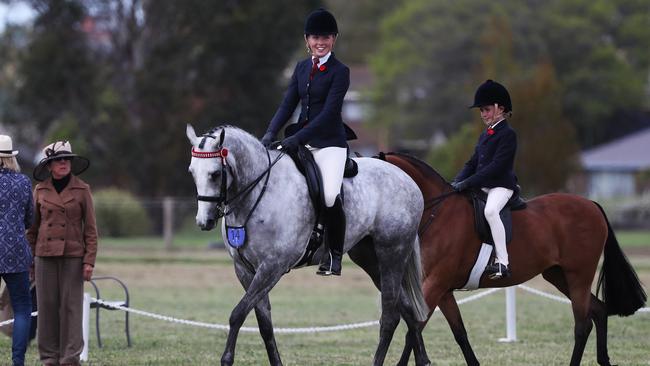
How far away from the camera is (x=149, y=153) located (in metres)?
39.3

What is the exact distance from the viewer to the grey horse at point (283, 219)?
861 centimetres

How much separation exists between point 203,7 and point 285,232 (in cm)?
3128

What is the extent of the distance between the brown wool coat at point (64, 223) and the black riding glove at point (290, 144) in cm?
170

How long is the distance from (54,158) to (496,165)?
3.98m

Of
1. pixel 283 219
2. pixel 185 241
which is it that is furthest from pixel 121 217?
pixel 283 219

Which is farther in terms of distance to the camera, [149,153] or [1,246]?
[149,153]

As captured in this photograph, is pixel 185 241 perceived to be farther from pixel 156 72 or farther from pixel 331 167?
pixel 331 167

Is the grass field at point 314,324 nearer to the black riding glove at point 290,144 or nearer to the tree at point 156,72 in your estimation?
the black riding glove at point 290,144

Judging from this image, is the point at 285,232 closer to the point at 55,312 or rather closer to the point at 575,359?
the point at 55,312

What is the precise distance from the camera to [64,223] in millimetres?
9383

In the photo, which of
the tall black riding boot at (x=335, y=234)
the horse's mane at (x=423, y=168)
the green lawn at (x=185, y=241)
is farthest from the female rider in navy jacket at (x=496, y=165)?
the green lawn at (x=185, y=241)

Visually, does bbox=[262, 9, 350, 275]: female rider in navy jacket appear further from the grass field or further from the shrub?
the shrub

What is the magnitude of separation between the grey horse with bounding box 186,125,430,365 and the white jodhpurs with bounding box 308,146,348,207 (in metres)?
0.18

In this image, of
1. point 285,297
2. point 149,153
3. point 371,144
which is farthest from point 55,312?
point 371,144
